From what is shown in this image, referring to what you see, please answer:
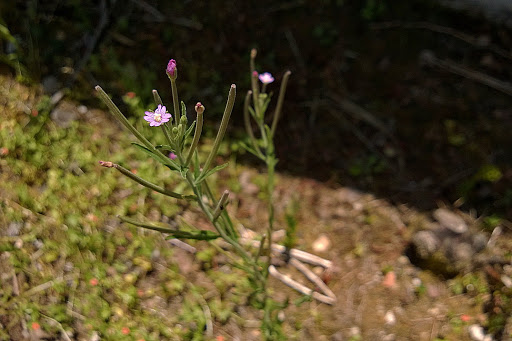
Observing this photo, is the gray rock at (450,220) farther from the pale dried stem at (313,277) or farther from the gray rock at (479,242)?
the pale dried stem at (313,277)

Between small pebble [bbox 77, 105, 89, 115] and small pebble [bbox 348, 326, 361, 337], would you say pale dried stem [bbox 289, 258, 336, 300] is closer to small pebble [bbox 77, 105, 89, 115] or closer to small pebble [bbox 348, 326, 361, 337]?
small pebble [bbox 348, 326, 361, 337]

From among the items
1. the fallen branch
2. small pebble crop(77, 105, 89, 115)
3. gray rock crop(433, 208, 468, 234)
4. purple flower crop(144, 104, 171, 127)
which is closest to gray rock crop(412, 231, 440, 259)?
gray rock crop(433, 208, 468, 234)

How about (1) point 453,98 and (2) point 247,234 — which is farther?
(1) point 453,98

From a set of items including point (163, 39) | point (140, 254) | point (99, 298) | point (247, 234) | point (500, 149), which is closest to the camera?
point (99, 298)

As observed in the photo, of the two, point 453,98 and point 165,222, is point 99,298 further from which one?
point 453,98

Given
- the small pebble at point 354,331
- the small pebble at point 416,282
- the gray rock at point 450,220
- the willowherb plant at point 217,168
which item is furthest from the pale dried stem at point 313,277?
the gray rock at point 450,220

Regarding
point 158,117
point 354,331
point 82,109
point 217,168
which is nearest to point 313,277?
point 354,331

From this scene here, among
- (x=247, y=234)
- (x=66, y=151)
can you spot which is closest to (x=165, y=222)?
(x=247, y=234)
